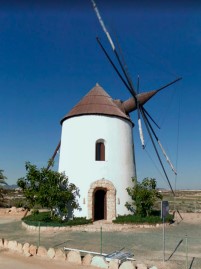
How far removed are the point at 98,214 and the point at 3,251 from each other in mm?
9689

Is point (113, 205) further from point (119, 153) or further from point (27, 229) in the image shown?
point (27, 229)

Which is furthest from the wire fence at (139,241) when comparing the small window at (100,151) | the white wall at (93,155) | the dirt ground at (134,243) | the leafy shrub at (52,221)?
the small window at (100,151)

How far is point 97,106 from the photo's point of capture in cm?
1989

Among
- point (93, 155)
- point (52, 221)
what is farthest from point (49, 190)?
point (93, 155)

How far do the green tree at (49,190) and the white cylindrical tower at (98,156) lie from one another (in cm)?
58

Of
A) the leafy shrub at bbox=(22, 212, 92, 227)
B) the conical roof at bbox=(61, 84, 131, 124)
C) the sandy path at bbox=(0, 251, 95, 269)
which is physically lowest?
the sandy path at bbox=(0, 251, 95, 269)

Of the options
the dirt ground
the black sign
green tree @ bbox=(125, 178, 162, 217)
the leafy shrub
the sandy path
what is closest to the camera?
the sandy path

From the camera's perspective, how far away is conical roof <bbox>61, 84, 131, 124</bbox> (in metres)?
19.5

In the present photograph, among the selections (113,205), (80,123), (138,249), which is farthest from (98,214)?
(138,249)

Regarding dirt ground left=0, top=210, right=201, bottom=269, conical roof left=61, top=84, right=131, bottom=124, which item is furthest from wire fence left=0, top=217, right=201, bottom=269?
conical roof left=61, top=84, right=131, bottom=124

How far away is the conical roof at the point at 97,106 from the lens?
64.0 ft

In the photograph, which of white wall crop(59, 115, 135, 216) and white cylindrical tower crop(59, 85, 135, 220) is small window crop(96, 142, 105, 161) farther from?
white wall crop(59, 115, 135, 216)

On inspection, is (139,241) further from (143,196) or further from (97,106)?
(97,106)

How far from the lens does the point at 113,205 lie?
1839cm
